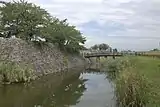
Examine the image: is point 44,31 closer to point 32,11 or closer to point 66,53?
point 32,11

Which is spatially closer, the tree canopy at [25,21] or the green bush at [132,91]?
the green bush at [132,91]

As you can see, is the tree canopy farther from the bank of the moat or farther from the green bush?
the green bush

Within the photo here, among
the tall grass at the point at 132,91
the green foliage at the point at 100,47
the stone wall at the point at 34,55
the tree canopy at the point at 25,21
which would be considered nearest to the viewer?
the tall grass at the point at 132,91

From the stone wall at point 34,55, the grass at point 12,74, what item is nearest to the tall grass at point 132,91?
the grass at point 12,74

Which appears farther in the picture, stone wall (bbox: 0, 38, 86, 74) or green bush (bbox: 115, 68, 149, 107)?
stone wall (bbox: 0, 38, 86, 74)

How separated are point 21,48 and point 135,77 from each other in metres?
24.3

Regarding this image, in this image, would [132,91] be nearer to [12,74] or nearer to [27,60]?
[12,74]

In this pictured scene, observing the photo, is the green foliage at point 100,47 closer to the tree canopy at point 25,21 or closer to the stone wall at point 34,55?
the stone wall at point 34,55

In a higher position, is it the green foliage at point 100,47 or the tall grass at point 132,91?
the green foliage at point 100,47

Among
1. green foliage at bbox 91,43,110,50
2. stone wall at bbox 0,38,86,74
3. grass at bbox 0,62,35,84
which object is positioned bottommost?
grass at bbox 0,62,35,84

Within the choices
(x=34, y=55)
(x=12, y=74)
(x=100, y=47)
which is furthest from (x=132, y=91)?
(x=100, y=47)

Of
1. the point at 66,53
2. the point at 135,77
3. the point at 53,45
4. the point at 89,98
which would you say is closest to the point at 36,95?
the point at 89,98

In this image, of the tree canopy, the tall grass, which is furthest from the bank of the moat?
the tall grass

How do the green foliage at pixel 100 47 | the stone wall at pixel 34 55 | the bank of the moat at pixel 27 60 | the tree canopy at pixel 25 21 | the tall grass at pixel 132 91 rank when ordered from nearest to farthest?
the tall grass at pixel 132 91, the bank of the moat at pixel 27 60, the stone wall at pixel 34 55, the tree canopy at pixel 25 21, the green foliage at pixel 100 47
